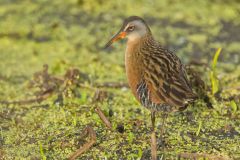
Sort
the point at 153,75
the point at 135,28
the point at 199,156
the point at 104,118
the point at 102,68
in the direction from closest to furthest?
1. the point at 199,156
2. the point at 153,75
3. the point at 104,118
4. the point at 135,28
5. the point at 102,68

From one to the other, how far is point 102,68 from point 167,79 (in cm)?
249

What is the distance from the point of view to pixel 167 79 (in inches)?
200

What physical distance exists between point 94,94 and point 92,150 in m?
1.33

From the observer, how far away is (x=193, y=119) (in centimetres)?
584

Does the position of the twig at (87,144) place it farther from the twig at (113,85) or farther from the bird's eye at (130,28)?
the twig at (113,85)

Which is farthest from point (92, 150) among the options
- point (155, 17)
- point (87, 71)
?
point (155, 17)

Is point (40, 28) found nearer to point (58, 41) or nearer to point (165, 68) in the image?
point (58, 41)

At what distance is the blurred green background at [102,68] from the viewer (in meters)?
5.36

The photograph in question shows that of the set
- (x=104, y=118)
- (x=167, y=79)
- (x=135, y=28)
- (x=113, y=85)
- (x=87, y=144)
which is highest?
(x=135, y=28)

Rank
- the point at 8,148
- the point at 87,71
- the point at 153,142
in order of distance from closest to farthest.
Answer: the point at 153,142 → the point at 8,148 → the point at 87,71

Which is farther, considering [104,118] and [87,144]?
[104,118]

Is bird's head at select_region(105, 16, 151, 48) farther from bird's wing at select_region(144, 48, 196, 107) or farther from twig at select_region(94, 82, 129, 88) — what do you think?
twig at select_region(94, 82, 129, 88)

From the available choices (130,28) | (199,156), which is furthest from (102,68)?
(199,156)

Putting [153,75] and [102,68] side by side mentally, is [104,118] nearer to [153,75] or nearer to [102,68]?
[153,75]
